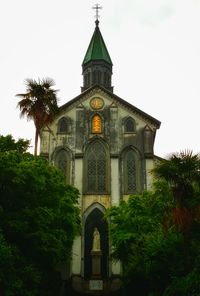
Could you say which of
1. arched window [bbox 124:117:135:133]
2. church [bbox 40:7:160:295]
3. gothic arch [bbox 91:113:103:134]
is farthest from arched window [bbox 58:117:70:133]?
arched window [bbox 124:117:135:133]

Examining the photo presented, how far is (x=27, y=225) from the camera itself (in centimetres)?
1889

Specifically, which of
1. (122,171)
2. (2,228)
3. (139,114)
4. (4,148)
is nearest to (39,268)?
(2,228)

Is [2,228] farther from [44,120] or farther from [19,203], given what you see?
[44,120]

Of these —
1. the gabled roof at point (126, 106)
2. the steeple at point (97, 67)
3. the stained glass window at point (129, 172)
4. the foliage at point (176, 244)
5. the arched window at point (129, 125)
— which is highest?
the steeple at point (97, 67)

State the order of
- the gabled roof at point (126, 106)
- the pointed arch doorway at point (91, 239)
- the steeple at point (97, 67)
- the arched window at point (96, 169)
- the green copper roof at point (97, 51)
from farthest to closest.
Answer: the green copper roof at point (97, 51), the steeple at point (97, 67), the gabled roof at point (126, 106), the arched window at point (96, 169), the pointed arch doorway at point (91, 239)

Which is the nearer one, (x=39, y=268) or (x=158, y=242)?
(x=158, y=242)

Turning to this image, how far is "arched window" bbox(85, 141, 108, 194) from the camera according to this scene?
34.0 metres

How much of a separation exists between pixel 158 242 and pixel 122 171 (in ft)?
55.5

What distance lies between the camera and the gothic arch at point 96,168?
34.0 m

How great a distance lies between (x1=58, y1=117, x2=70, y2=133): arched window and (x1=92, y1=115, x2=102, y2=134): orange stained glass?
2.01 metres

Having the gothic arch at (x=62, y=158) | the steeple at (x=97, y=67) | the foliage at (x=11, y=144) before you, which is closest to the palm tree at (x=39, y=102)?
the foliage at (x=11, y=144)

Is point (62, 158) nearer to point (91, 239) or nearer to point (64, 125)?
point (64, 125)

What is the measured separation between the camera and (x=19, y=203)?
19.5 metres

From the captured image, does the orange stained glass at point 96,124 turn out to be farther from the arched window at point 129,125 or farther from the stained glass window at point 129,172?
the stained glass window at point 129,172
